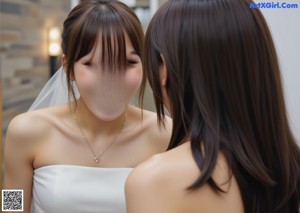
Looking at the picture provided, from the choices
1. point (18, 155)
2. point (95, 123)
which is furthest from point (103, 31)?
point (18, 155)

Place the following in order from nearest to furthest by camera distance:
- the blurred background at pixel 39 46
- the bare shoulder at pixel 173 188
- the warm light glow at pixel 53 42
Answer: the bare shoulder at pixel 173 188 < the blurred background at pixel 39 46 < the warm light glow at pixel 53 42

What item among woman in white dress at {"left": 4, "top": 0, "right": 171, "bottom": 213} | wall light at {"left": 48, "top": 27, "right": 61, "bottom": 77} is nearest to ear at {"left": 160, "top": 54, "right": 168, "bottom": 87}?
woman in white dress at {"left": 4, "top": 0, "right": 171, "bottom": 213}

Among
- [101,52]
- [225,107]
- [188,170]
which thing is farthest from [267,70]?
[101,52]

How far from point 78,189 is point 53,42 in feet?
4.57

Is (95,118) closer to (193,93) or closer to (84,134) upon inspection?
(84,134)

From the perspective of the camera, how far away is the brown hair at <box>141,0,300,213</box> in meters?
0.58

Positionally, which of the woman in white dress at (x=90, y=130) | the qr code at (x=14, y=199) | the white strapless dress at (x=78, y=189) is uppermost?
the woman in white dress at (x=90, y=130)

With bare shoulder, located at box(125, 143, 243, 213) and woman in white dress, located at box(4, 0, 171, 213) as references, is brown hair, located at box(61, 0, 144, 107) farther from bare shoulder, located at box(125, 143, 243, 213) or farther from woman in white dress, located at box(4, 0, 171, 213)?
bare shoulder, located at box(125, 143, 243, 213)

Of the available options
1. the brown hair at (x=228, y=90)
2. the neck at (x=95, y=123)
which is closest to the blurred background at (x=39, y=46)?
the neck at (x=95, y=123)

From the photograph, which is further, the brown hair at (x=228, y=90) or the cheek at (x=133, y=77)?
the cheek at (x=133, y=77)

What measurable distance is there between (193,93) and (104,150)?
0.61 m

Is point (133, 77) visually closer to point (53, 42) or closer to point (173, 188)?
point (173, 188)

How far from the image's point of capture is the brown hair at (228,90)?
58 centimetres

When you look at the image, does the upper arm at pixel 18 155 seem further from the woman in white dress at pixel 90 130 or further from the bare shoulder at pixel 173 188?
the bare shoulder at pixel 173 188
